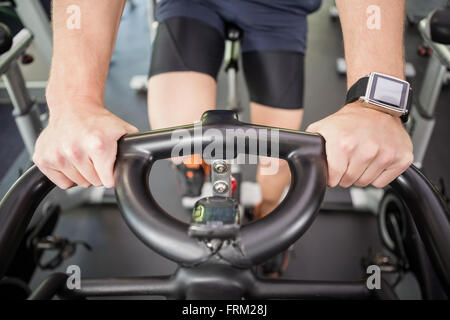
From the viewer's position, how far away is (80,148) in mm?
460

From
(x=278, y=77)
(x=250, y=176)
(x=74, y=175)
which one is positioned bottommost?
(x=250, y=176)

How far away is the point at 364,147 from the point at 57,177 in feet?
→ 1.52

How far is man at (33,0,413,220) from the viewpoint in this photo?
466 millimetres

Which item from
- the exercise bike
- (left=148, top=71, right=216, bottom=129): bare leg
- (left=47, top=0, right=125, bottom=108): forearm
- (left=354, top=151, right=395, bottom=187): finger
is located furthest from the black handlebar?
(left=148, top=71, right=216, bottom=129): bare leg

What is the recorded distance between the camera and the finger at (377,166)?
0.46 m

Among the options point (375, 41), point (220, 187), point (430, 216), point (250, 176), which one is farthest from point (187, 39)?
point (250, 176)

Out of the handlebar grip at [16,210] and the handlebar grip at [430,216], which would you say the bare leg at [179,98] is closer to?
the handlebar grip at [16,210]

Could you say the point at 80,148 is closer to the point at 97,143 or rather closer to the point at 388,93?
the point at 97,143

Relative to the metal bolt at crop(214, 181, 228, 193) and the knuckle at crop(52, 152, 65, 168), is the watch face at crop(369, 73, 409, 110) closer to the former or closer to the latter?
the metal bolt at crop(214, 181, 228, 193)

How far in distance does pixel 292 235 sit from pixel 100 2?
23.9 inches

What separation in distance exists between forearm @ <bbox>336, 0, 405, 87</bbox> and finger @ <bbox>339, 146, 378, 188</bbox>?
0.23m

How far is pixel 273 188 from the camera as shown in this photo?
48.8 inches
